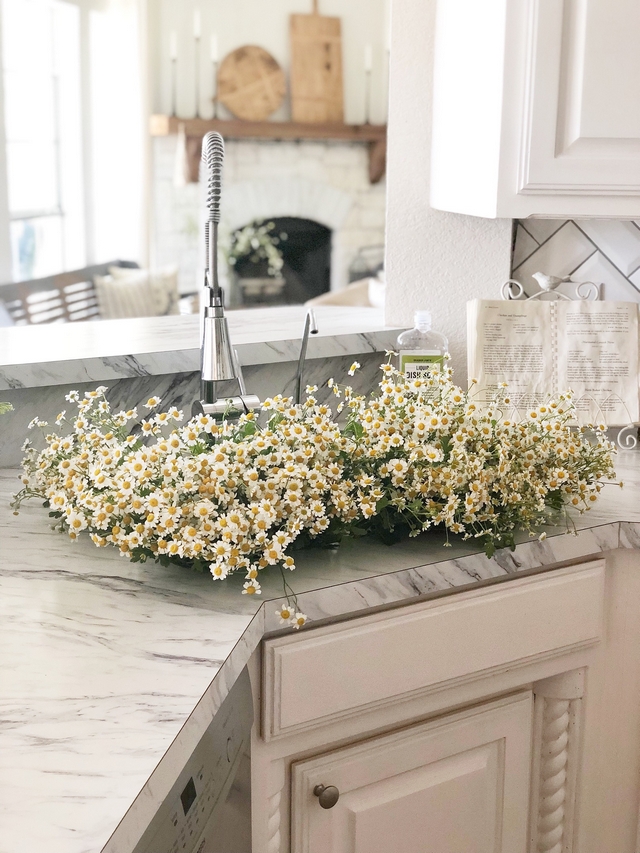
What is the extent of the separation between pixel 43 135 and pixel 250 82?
1.60 metres

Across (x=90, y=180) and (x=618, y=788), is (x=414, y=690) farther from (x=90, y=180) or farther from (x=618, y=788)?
(x=90, y=180)

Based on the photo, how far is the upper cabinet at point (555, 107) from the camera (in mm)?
1355

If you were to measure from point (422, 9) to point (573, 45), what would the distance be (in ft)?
1.23

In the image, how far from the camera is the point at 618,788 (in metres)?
1.32

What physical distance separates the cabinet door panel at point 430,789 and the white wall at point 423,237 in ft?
2.42

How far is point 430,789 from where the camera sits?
1176mm

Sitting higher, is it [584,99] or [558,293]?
[584,99]

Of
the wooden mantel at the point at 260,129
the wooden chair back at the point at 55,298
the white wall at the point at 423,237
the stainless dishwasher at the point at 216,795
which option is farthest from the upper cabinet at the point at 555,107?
the wooden mantel at the point at 260,129

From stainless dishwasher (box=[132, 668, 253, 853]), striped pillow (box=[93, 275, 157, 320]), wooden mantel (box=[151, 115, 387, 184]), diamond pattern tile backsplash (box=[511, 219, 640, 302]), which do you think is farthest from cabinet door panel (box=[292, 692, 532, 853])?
wooden mantel (box=[151, 115, 387, 184])

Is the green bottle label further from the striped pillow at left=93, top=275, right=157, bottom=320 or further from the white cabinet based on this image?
the striped pillow at left=93, top=275, right=157, bottom=320

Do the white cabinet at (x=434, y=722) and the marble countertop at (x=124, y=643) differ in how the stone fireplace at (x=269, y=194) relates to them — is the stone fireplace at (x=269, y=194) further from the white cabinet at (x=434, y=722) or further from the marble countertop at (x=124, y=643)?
the white cabinet at (x=434, y=722)

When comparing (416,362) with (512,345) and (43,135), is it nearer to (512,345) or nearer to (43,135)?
(512,345)

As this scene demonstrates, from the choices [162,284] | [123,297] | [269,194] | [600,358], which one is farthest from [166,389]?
[269,194]

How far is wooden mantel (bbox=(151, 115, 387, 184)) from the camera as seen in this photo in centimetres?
643
